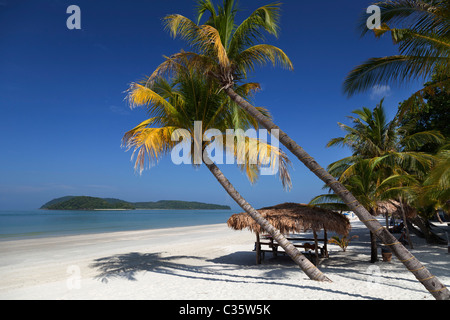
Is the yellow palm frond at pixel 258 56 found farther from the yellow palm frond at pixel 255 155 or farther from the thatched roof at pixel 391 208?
the thatched roof at pixel 391 208

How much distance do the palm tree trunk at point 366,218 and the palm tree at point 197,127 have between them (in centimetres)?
81

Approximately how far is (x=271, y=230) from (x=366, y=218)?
2.36 m

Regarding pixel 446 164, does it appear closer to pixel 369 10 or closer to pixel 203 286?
pixel 369 10

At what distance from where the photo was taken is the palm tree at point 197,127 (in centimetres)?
648

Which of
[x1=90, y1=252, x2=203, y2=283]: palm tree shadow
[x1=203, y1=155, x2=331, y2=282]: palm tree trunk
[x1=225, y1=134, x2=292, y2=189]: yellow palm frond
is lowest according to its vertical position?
[x1=90, y1=252, x2=203, y2=283]: palm tree shadow

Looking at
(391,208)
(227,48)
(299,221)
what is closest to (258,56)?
(227,48)

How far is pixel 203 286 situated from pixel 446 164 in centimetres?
567

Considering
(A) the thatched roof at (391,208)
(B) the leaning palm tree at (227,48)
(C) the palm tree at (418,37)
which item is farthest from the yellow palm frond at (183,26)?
(A) the thatched roof at (391,208)

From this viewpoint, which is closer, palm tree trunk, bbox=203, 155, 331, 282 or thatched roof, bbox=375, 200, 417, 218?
palm tree trunk, bbox=203, 155, 331, 282

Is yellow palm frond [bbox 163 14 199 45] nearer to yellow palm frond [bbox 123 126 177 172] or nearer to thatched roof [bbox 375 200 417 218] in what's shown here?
yellow palm frond [bbox 123 126 177 172]

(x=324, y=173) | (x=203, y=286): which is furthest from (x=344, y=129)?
(x=203, y=286)

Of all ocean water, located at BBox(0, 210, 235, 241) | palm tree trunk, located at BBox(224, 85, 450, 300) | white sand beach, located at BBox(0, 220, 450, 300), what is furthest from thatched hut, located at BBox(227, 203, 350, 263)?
ocean water, located at BBox(0, 210, 235, 241)

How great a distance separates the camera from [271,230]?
22.1ft

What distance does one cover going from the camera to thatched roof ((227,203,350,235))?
26.6 ft
